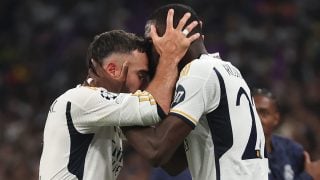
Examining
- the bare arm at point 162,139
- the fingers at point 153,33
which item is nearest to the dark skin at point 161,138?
the bare arm at point 162,139

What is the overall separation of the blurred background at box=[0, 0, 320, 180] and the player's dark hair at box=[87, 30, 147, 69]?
603 centimetres

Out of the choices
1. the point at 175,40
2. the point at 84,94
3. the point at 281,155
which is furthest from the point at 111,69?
the point at 281,155

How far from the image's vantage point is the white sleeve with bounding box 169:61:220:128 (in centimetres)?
411

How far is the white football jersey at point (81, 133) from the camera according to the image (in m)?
4.38

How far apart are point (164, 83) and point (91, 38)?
8656 millimetres

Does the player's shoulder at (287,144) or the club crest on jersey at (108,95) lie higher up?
the club crest on jersey at (108,95)

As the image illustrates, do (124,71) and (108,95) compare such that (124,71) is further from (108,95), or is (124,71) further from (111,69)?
(108,95)

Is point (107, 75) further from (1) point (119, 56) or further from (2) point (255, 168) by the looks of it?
(2) point (255, 168)

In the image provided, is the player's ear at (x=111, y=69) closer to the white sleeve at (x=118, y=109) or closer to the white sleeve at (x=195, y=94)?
the white sleeve at (x=118, y=109)

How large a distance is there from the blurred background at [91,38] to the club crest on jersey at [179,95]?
20.8 ft

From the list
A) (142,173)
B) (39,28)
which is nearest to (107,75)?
(142,173)

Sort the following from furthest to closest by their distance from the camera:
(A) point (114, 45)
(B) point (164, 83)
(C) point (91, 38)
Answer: (C) point (91, 38), (A) point (114, 45), (B) point (164, 83)

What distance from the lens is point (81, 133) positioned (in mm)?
4477

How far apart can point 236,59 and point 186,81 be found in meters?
7.90
